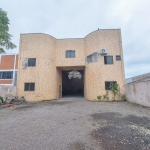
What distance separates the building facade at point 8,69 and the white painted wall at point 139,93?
16345 mm

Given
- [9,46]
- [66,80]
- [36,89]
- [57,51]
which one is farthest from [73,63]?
[66,80]

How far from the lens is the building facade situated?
666 inches

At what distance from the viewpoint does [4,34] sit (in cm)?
1306

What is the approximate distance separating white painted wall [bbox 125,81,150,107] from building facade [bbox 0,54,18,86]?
16.3 metres

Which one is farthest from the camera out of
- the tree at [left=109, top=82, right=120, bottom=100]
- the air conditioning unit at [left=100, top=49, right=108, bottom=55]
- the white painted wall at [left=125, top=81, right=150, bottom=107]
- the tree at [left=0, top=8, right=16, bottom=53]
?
the air conditioning unit at [left=100, top=49, right=108, bottom=55]

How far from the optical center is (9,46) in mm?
14219

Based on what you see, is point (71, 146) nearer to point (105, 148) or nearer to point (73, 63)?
point (105, 148)

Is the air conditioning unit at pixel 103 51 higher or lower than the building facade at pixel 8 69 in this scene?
higher

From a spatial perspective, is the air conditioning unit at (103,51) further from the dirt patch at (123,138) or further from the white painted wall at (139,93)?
the dirt patch at (123,138)

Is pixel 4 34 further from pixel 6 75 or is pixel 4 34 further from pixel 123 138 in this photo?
pixel 123 138

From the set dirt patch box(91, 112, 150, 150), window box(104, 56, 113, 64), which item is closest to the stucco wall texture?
window box(104, 56, 113, 64)

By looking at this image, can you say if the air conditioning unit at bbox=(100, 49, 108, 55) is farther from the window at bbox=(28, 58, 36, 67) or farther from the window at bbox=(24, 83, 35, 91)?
the window at bbox=(24, 83, 35, 91)

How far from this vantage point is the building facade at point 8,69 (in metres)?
16.9

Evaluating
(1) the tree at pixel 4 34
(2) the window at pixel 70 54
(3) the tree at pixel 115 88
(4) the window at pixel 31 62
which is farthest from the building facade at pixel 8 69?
(3) the tree at pixel 115 88
